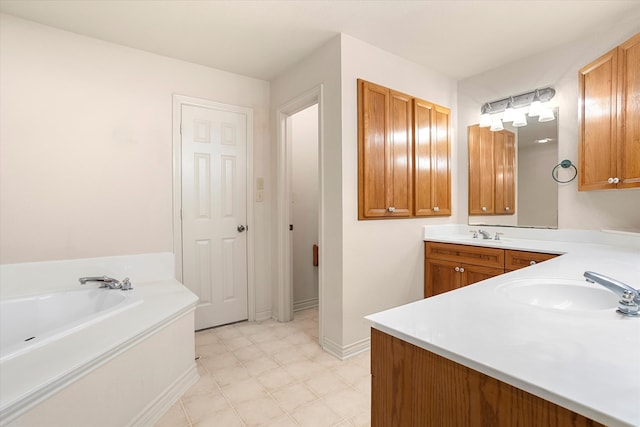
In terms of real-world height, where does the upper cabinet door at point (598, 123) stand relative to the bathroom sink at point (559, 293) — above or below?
above

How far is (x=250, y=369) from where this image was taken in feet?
7.07

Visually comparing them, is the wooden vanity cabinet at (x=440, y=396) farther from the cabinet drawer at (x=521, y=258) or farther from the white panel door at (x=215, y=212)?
the white panel door at (x=215, y=212)

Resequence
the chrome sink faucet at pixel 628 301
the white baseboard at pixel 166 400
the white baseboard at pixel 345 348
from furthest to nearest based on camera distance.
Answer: the white baseboard at pixel 345 348, the white baseboard at pixel 166 400, the chrome sink faucet at pixel 628 301

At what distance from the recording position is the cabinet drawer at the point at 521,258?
217 cm

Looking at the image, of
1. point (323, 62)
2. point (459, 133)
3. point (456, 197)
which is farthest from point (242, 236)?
point (459, 133)

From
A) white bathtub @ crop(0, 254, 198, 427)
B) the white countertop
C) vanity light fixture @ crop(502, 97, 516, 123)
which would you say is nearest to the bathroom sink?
the white countertop

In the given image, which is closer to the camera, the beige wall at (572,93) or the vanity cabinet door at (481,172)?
the beige wall at (572,93)

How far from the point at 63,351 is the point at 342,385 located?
57.6 inches

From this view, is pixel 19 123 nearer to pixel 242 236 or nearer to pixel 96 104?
pixel 96 104

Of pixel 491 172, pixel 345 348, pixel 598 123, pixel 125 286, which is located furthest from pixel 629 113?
pixel 125 286

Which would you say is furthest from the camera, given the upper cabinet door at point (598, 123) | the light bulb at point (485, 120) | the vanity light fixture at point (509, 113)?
the light bulb at point (485, 120)

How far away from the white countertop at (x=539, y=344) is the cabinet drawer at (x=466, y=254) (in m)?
1.54

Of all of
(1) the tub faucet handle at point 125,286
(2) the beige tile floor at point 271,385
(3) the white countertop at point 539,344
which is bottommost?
(2) the beige tile floor at point 271,385

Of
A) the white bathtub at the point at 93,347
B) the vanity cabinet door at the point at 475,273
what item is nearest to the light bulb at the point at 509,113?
the vanity cabinet door at the point at 475,273
